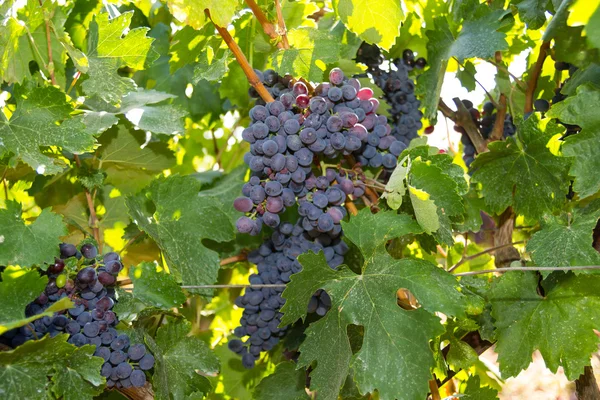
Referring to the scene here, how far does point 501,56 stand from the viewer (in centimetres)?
175

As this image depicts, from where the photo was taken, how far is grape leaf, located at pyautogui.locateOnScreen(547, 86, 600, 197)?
1.22 meters

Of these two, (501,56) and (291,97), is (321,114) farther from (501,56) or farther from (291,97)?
(501,56)

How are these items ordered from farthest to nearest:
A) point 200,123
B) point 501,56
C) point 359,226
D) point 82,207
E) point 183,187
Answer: point 200,123
point 501,56
point 82,207
point 183,187
point 359,226

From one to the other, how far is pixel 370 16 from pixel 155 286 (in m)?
0.70

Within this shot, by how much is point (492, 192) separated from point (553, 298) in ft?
0.93

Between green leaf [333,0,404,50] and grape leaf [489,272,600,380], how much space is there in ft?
1.87

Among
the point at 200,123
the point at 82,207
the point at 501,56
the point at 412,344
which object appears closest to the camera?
the point at 412,344

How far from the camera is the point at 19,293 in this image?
0.98m

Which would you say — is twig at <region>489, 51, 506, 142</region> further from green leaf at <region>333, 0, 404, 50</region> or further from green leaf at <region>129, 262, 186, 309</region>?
green leaf at <region>129, 262, 186, 309</region>

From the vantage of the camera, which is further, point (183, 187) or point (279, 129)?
point (183, 187)

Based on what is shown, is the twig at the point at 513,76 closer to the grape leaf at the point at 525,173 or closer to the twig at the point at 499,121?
the twig at the point at 499,121

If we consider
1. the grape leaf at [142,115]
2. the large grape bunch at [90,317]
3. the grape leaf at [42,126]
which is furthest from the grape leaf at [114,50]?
the large grape bunch at [90,317]

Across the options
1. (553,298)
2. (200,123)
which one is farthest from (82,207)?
(553,298)

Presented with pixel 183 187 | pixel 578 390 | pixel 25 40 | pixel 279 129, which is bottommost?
pixel 578 390
